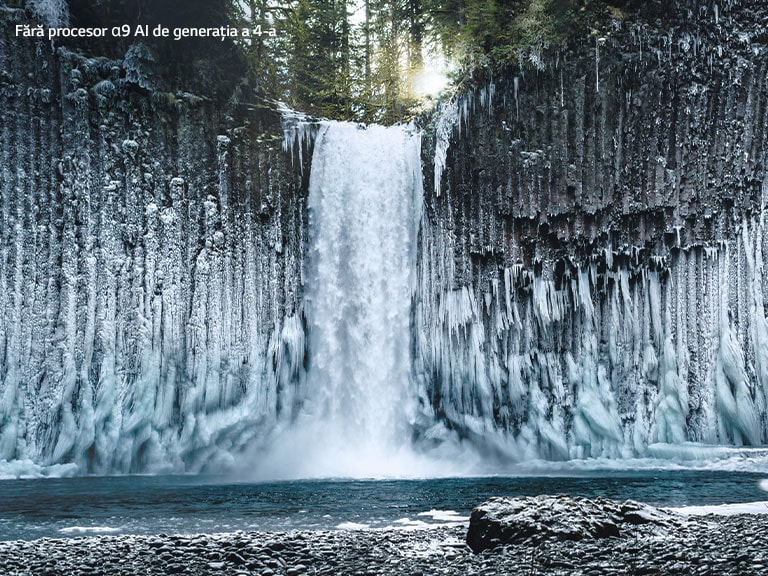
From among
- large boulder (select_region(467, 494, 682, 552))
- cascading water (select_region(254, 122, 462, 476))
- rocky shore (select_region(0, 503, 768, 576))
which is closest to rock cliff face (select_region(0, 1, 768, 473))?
cascading water (select_region(254, 122, 462, 476))

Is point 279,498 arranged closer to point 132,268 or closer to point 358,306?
point 358,306

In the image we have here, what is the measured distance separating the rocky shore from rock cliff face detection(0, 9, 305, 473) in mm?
9563

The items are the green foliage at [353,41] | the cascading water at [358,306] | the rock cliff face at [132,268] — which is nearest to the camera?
the rock cliff face at [132,268]

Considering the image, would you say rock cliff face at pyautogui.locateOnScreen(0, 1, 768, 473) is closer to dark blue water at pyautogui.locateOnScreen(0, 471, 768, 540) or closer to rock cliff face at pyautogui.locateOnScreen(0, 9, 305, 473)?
rock cliff face at pyautogui.locateOnScreen(0, 9, 305, 473)

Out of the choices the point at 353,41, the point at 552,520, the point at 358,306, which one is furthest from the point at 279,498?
the point at 353,41

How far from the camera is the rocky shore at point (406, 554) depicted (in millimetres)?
5500

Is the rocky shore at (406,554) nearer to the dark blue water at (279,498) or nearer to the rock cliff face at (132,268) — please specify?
the dark blue water at (279,498)

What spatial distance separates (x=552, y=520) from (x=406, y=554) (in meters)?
1.52

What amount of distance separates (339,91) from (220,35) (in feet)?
21.9

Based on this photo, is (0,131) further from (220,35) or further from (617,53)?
(617,53)

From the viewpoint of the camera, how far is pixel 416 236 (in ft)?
63.3

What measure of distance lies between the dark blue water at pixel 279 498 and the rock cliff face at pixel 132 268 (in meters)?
2.11

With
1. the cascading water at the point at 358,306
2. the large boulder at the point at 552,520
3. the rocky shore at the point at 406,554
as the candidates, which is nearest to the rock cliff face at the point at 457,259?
the cascading water at the point at 358,306

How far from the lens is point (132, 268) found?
56.6 feet
